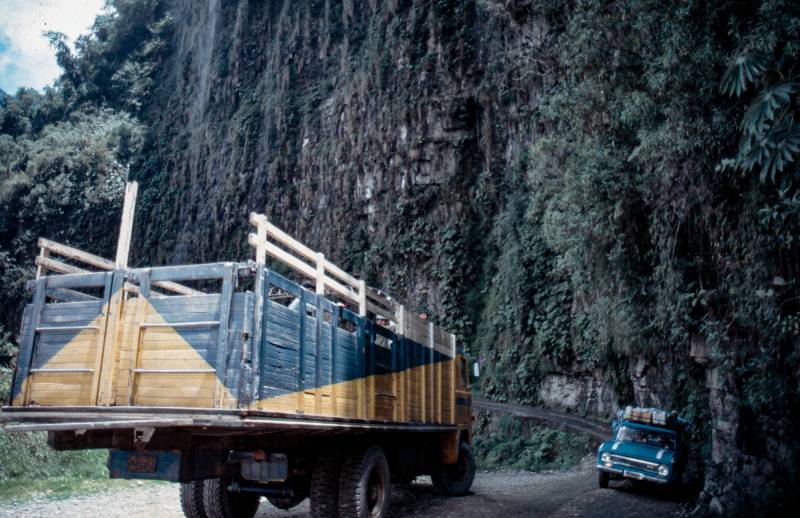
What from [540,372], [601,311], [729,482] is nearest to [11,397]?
[729,482]

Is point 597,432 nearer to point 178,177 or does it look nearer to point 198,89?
point 178,177

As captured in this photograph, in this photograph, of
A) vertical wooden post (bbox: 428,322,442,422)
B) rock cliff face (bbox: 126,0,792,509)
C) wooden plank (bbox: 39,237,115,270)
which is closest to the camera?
wooden plank (bbox: 39,237,115,270)

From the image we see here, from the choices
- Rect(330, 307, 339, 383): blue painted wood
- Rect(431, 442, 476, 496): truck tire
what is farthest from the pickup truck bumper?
Rect(330, 307, 339, 383): blue painted wood

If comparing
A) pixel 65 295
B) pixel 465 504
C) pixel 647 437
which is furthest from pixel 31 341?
pixel 647 437

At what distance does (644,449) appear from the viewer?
13.1 metres

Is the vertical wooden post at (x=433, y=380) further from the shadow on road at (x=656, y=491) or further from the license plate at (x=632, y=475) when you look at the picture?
the shadow on road at (x=656, y=491)

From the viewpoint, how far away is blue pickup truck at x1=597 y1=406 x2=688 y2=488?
12.5 meters

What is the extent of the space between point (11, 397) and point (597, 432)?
16341 millimetres

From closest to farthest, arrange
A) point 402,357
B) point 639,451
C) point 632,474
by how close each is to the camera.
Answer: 1. point 402,357
2. point 632,474
3. point 639,451

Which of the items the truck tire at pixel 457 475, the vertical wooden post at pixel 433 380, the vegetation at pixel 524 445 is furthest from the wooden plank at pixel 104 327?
the vegetation at pixel 524 445

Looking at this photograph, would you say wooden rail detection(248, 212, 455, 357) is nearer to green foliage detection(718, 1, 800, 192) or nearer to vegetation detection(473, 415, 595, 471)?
green foliage detection(718, 1, 800, 192)

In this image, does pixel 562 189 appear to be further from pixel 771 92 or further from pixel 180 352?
pixel 180 352

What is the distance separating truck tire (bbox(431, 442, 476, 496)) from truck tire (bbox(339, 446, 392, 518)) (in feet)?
11.2

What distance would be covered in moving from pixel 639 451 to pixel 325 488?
763 centimetres
